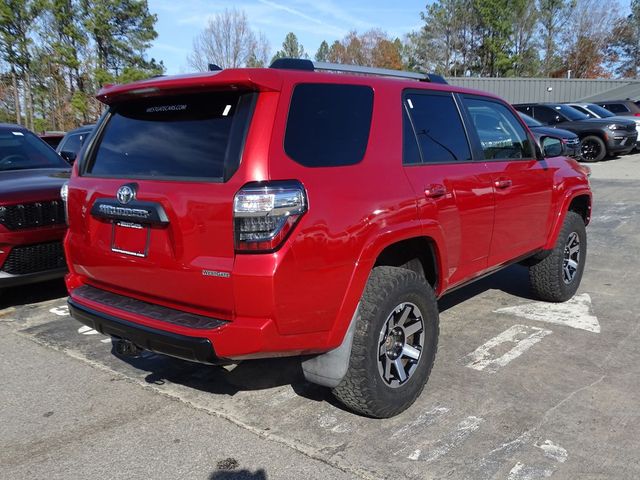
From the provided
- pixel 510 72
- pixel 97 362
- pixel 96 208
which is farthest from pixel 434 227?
pixel 510 72

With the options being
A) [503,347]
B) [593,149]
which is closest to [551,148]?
[503,347]

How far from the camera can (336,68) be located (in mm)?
3455

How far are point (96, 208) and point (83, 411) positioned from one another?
4.20 feet

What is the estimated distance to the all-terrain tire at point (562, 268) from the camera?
510 cm

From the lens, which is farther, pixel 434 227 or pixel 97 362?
pixel 97 362

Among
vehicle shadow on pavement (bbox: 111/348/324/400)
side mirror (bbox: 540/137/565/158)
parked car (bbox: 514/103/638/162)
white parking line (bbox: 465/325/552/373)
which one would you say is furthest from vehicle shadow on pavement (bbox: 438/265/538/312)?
parked car (bbox: 514/103/638/162)

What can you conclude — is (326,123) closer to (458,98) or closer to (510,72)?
(458,98)

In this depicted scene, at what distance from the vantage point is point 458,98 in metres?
4.06

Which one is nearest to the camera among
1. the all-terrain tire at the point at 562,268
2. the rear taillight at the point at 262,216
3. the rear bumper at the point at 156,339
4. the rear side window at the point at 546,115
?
the rear taillight at the point at 262,216

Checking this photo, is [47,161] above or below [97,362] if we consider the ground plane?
above

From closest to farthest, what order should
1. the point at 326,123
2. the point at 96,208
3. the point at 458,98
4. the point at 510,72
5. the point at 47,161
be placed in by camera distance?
the point at 326,123, the point at 96,208, the point at 458,98, the point at 47,161, the point at 510,72

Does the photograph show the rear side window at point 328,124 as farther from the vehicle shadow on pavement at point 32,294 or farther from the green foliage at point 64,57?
the green foliage at point 64,57

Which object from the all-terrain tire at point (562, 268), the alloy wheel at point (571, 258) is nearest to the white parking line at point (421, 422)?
the all-terrain tire at point (562, 268)

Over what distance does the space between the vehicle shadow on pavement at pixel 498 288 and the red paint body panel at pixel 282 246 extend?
208cm
